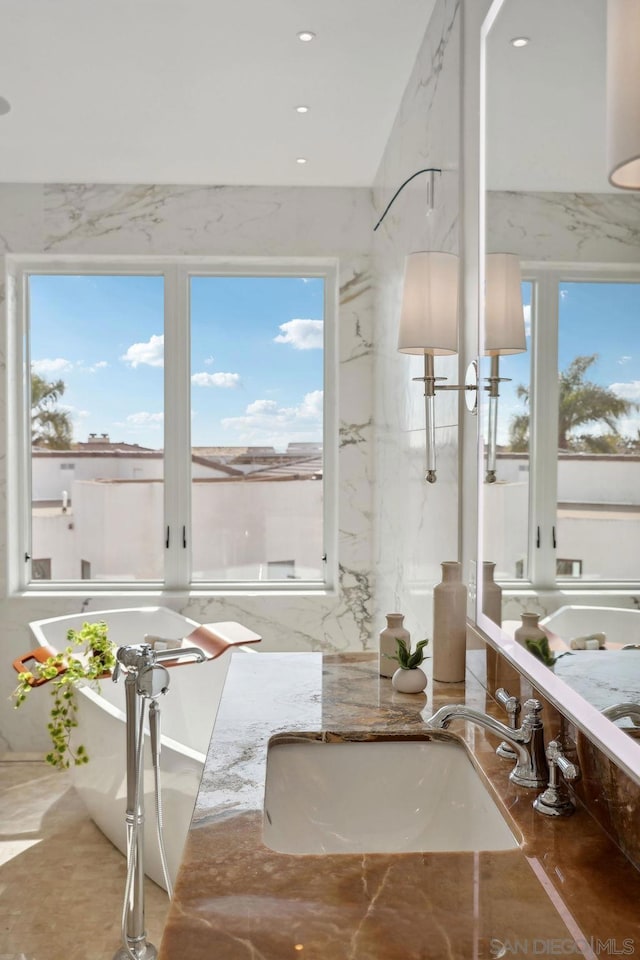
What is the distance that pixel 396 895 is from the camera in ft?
2.79

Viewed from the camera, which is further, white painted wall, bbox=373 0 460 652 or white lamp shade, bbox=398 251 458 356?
white painted wall, bbox=373 0 460 652

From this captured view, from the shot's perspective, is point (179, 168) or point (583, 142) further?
point (179, 168)

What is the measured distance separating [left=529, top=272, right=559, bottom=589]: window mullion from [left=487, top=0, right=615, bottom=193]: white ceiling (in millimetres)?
184

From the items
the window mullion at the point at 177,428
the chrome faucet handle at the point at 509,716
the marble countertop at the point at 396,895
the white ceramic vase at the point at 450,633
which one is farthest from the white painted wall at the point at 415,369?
the marble countertop at the point at 396,895

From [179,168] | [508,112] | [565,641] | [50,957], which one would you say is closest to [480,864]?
[565,641]

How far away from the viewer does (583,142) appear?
110 cm

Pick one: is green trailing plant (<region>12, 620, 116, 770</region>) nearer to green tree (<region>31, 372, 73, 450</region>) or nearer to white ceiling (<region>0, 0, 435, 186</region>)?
green tree (<region>31, 372, 73, 450</region>)

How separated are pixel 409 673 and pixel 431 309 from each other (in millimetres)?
Result: 871

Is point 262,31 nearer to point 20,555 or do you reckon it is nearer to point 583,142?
point 583,142

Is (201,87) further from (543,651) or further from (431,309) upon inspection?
(543,651)

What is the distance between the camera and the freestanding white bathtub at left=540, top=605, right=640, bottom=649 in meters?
0.98

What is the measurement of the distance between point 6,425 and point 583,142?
3116 millimetres

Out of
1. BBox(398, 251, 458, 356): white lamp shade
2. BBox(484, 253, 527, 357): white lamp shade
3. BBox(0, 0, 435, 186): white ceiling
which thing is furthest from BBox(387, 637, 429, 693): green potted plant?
BBox(0, 0, 435, 186): white ceiling

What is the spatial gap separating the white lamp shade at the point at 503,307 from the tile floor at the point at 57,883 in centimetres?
183
